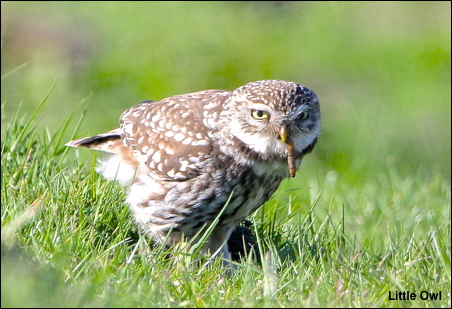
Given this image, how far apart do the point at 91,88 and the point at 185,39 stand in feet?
6.12

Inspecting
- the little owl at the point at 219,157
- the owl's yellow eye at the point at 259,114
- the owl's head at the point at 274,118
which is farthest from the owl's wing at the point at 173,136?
the owl's yellow eye at the point at 259,114

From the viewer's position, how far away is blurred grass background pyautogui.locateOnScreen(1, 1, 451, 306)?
11195 millimetres

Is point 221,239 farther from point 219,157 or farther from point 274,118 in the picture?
point 274,118

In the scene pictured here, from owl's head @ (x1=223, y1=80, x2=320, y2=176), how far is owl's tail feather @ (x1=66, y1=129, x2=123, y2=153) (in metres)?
1.10

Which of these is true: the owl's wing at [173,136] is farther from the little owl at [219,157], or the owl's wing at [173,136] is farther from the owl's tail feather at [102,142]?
the owl's tail feather at [102,142]

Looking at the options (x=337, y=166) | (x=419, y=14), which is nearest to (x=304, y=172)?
(x=337, y=166)

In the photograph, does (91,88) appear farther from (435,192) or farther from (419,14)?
(419,14)

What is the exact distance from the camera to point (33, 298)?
324 centimetres

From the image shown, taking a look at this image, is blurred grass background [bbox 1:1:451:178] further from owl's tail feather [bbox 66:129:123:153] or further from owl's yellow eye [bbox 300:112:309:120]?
owl's yellow eye [bbox 300:112:309:120]

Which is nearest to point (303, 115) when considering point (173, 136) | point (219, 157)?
point (219, 157)

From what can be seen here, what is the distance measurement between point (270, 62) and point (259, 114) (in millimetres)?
7681

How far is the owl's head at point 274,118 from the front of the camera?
5.02 meters

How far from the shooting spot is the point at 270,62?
41.6 ft

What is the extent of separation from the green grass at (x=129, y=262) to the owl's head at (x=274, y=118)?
535mm
